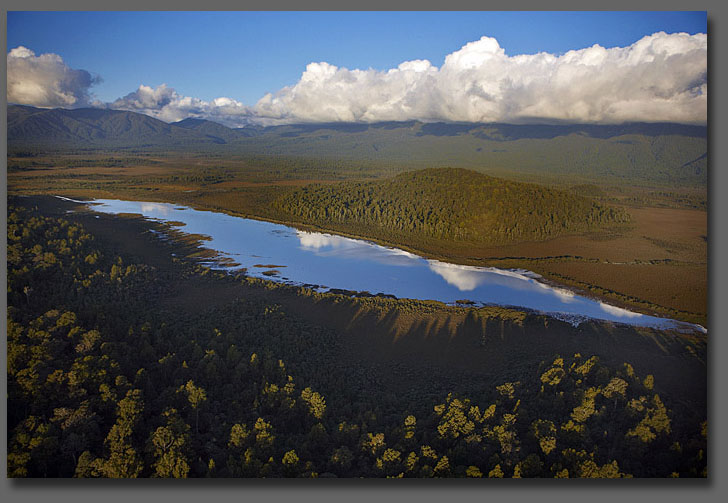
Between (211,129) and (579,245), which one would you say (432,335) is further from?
(211,129)

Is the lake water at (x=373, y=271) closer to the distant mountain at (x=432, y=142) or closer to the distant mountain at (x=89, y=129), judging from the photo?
the distant mountain at (x=89, y=129)

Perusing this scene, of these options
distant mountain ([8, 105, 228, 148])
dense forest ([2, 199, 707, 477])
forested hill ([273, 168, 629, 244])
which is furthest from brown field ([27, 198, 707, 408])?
forested hill ([273, 168, 629, 244])

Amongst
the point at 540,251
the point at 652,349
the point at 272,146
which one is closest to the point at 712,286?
the point at 652,349

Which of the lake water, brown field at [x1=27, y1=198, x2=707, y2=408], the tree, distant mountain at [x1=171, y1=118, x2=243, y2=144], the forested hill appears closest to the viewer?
the tree

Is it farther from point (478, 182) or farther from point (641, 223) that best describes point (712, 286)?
point (478, 182)

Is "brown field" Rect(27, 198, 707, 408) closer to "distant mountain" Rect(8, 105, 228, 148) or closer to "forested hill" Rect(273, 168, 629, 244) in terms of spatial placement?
"distant mountain" Rect(8, 105, 228, 148)

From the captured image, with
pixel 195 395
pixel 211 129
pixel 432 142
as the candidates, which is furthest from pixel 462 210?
pixel 195 395

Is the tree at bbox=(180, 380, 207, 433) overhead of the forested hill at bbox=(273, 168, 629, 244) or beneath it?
beneath
